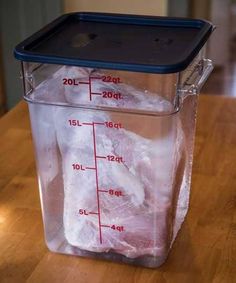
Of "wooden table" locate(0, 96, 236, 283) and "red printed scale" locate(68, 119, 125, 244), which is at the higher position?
"red printed scale" locate(68, 119, 125, 244)

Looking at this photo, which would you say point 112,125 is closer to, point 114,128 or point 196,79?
point 114,128

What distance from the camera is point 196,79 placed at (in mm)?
713

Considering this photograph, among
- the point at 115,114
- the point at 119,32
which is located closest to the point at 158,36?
the point at 119,32

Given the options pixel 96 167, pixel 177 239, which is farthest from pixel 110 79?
pixel 177 239

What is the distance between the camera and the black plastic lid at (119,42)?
0.62 m

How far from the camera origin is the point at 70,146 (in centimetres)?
70

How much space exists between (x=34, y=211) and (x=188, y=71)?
0.37 m

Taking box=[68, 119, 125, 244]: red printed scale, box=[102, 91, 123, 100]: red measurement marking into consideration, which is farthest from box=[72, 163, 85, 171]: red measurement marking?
box=[102, 91, 123, 100]: red measurement marking

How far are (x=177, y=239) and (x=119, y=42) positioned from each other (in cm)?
32

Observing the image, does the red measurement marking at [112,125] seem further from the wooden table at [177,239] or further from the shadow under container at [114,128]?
the wooden table at [177,239]

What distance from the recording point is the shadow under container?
64 cm

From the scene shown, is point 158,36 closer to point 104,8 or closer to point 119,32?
point 119,32

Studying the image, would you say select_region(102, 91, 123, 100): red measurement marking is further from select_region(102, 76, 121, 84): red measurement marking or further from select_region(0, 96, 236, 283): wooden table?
select_region(0, 96, 236, 283): wooden table

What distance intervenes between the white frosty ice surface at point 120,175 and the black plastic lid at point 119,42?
0.04 m
